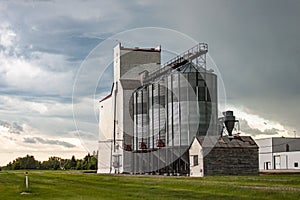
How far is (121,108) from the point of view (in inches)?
3388

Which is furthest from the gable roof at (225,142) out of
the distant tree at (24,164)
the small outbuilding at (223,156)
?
the distant tree at (24,164)

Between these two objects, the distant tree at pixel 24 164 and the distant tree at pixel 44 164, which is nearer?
the distant tree at pixel 44 164

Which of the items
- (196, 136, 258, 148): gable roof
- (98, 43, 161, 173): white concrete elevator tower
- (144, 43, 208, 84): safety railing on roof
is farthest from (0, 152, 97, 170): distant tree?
(196, 136, 258, 148): gable roof

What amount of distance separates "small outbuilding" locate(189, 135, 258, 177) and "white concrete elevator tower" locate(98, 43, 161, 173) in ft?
80.1

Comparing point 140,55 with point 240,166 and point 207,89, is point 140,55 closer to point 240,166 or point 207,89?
point 207,89

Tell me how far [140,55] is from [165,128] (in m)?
24.4

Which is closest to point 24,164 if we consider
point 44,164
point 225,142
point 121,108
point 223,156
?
point 44,164

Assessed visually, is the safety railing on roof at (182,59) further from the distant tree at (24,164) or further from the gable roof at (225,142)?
the distant tree at (24,164)

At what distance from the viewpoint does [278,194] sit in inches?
1001

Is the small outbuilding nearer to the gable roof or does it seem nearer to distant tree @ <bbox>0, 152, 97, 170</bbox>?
the gable roof

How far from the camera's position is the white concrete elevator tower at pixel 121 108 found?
84.9 m

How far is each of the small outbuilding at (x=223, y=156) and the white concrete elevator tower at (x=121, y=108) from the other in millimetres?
24424

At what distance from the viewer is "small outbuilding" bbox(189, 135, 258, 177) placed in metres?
58.9

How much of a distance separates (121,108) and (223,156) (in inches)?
1192
